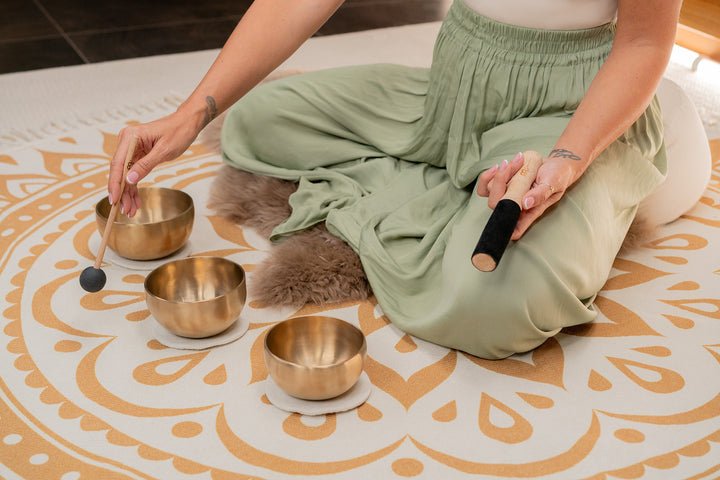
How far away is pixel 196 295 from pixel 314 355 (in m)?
0.31

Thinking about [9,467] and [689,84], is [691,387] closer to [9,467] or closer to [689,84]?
[9,467]

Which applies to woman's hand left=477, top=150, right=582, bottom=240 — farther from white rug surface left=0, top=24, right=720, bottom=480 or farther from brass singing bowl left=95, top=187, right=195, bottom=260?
brass singing bowl left=95, top=187, right=195, bottom=260

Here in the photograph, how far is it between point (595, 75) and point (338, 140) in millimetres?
632

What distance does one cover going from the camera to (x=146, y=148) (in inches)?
58.3

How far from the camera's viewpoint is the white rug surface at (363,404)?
1229 millimetres

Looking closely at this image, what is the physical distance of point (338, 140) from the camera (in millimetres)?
1910

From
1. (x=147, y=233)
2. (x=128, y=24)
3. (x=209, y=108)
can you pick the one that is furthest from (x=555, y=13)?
(x=128, y=24)

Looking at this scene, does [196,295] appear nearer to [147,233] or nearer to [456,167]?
[147,233]

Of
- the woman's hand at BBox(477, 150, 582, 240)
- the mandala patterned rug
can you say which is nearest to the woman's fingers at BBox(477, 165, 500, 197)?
the woman's hand at BBox(477, 150, 582, 240)

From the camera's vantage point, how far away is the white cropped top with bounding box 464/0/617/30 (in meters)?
1.51

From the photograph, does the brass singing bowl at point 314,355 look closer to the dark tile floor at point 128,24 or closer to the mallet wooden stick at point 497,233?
the mallet wooden stick at point 497,233

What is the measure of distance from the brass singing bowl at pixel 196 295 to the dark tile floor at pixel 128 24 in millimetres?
1712

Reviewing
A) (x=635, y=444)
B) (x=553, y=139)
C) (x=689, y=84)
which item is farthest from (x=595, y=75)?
(x=689, y=84)

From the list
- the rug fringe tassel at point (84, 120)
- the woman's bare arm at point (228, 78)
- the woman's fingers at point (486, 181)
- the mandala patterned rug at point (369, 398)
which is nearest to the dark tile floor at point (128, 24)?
the rug fringe tassel at point (84, 120)
